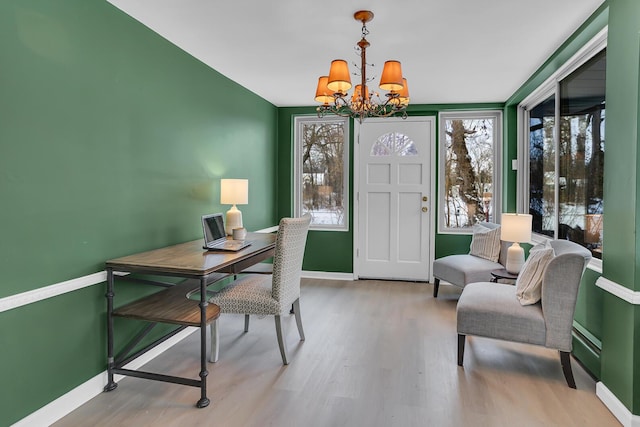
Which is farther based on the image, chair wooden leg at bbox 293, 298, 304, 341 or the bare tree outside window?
chair wooden leg at bbox 293, 298, 304, 341

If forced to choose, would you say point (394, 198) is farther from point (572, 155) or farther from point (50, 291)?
point (50, 291)

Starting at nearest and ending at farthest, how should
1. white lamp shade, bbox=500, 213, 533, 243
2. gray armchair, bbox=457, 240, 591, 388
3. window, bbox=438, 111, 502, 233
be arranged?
gray armchair, bbox=457, 240, 591, 388 < white lamp shade, bbox=500, 213, 533, 243 < window, bbox=438, 111, 502, 233

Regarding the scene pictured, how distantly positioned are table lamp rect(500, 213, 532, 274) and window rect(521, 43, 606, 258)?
0.31 m

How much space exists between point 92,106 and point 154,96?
1.95ft

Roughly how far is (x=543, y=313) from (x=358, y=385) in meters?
1.25

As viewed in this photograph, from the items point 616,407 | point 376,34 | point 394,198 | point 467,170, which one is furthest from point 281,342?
point 467,170

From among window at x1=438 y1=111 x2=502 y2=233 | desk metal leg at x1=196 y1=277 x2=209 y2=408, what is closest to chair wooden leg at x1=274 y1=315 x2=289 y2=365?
desk metal leg at x1=196 y1=277 x2=209 y2=408

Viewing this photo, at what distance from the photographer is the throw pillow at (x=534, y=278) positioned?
251 cm

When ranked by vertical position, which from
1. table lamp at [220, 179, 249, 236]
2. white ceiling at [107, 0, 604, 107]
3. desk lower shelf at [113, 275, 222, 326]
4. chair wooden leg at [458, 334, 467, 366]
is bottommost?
chair wooden leg at [458, 334, 467, 366]

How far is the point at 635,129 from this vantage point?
1931 millimetres

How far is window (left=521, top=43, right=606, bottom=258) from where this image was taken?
8.85 ft

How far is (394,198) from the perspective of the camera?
5.00 metres

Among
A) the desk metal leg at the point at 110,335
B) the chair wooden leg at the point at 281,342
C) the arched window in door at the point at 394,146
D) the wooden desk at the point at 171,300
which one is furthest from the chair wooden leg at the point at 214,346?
the arched window in door at the point at 394,146

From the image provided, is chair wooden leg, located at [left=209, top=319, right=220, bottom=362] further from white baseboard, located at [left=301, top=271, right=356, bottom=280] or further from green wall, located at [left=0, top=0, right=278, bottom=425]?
white baseboard, located at [left=301, top=271, right=356, bottom=280]
